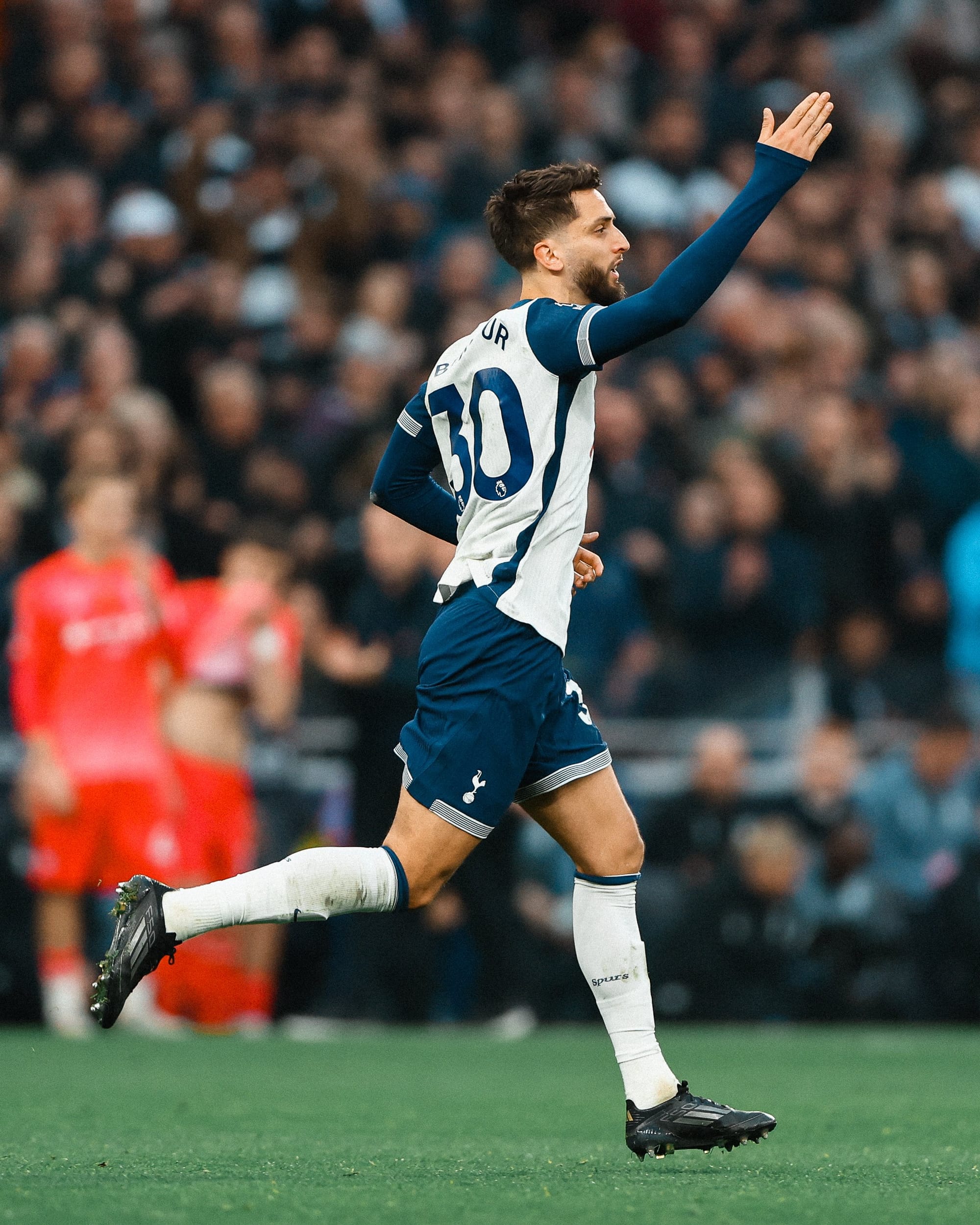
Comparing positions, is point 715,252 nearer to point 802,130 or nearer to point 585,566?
point 802,130

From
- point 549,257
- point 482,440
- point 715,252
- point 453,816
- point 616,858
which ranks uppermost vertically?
point 549,257

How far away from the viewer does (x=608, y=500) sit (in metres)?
10.6

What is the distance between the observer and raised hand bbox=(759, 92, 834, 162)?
4160 millimetres

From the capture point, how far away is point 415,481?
4852 millimetres

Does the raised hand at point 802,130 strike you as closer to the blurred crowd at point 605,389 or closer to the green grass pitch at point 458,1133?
the green grass pitch at point 458,1133

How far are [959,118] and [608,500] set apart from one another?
5.60 m

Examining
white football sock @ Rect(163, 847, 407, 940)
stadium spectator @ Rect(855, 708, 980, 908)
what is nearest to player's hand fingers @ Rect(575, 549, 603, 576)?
white football sock @ Rect(163, 847, 407, 940)


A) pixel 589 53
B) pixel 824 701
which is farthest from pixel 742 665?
pixel 589 53

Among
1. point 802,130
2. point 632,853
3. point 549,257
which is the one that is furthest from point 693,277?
point 632,853

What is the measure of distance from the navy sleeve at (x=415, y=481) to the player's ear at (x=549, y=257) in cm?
45

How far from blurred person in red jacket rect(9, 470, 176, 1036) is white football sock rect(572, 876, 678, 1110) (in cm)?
478

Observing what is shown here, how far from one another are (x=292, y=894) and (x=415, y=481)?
1132 mm

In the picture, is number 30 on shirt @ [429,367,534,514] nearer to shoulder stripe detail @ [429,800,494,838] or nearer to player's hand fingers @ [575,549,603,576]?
player's hand fingers @ [575,549,603,576]

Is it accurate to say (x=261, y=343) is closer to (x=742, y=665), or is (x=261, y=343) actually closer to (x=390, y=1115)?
(x=742, y=665)
